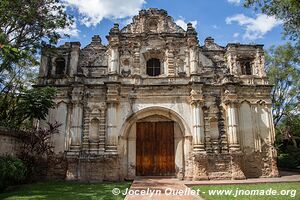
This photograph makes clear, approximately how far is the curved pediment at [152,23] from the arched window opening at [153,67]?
178 centimetres

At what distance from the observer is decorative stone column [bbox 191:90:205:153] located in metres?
14.0

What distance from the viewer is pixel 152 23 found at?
53.9 feet

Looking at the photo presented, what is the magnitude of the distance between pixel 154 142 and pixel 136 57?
4967 mm

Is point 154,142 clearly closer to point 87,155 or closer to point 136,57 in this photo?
point 87,155

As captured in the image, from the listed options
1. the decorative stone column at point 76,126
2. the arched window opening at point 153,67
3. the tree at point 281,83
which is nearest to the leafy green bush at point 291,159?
the tree at point 281,83

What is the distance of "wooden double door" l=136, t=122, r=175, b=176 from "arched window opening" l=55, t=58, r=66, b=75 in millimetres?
5601

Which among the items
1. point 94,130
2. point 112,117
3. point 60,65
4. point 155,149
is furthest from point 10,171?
point 60,65

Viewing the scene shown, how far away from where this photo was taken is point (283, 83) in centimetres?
2350

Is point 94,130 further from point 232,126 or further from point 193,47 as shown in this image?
point 232,126

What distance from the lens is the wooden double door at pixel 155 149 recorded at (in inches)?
572

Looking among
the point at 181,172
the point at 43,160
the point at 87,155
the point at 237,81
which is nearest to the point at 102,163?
the point at 87,155

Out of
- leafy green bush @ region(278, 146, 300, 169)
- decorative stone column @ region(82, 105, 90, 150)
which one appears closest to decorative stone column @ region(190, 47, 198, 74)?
decorative stone column @ region(82, 105, 90, 150)

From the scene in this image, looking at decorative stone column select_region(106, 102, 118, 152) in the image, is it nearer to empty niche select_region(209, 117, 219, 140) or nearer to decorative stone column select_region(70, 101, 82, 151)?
decorative stone column select_region(70, 101, 82, 151)

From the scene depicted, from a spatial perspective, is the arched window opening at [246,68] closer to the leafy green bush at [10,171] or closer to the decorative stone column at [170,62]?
the decorative stone column at [170,62]
